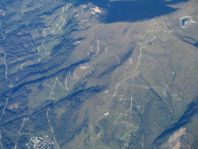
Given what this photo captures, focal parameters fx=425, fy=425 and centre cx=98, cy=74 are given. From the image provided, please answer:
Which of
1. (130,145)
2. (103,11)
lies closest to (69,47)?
(103,11)

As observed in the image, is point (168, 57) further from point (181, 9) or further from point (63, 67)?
point (63, 67)

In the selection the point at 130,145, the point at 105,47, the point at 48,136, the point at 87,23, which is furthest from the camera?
the point at 87,23

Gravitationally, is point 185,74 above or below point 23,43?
above

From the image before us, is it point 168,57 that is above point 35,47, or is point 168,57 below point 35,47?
above

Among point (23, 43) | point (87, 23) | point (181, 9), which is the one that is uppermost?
point (181, 9)

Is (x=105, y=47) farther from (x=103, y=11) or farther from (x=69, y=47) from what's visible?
(x=103, y=11)

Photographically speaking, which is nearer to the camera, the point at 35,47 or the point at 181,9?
the point at 181,9

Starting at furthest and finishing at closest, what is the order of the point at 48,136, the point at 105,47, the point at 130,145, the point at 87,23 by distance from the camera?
the point at 87,23 < the point at 105,47 < the point at 48,136 < the point at 130,145

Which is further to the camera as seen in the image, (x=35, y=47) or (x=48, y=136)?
(x=35, y=47)

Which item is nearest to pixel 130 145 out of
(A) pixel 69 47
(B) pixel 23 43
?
(A) pixel 69 47
